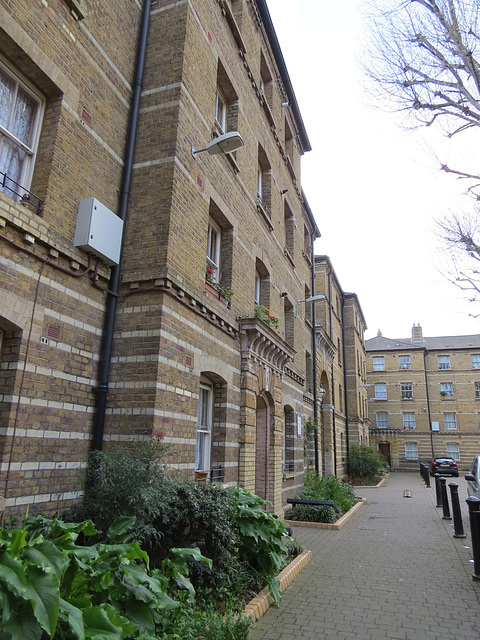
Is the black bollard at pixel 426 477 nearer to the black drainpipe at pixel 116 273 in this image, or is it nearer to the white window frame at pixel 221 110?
the white window frame at pixel 221 110

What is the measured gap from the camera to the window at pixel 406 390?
4819 cm

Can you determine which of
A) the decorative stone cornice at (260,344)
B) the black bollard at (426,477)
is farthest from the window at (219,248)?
the black bollard at (426,477)

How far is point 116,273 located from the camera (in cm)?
684

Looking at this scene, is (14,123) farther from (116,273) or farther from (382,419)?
(382,419)

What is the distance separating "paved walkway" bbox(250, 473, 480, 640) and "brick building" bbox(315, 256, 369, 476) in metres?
11.1

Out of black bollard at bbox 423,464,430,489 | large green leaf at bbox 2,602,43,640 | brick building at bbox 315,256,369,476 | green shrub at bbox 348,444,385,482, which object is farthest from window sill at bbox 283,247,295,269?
black bollard at bbox 423,464,430,489

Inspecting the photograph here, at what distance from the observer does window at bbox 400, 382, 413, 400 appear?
158 ft

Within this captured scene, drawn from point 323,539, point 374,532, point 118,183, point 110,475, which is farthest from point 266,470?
point 118,183

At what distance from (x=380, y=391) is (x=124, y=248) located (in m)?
46.8

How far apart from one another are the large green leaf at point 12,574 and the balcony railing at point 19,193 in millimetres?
4163

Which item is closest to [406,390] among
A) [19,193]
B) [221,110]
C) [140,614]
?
[221,110]

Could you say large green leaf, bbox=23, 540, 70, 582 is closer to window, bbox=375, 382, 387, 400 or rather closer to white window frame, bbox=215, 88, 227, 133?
white window frame, bbox=215, 88, 227, 133

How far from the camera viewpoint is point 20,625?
2674 mm

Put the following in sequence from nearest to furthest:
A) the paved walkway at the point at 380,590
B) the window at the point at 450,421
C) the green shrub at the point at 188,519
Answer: the paved walkway at the point at 380,590 < the green shrub at the point at 188,519 < the window at the point at 450,421
